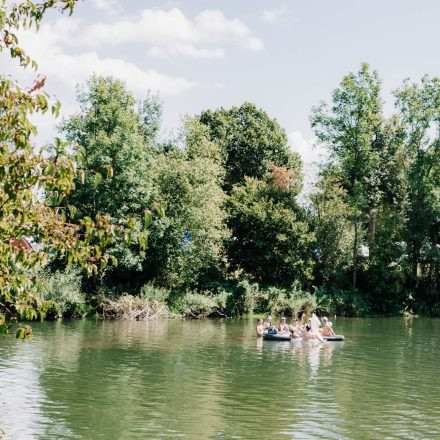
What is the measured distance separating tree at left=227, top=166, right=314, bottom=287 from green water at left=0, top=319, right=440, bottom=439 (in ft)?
61.3

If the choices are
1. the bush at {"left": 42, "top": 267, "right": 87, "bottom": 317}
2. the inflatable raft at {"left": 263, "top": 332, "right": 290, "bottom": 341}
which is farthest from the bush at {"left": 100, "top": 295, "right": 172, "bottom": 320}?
the inflatable raft at {"left": 263, "top": 332, "right": 290, "bottom": 341}

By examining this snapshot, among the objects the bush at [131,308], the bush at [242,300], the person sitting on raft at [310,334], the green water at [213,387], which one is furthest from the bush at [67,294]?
the person sitting on raft at [310,334]

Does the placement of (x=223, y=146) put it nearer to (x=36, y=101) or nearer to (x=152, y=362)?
(x=152, y=362)

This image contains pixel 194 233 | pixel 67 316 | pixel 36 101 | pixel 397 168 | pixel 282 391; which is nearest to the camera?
pixel 36 101

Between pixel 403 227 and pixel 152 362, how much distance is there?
1390 inches

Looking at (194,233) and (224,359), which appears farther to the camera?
(194,233)

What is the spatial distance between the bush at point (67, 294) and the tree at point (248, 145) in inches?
1110

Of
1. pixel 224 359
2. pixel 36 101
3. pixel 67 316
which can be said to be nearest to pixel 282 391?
pixel 224 359

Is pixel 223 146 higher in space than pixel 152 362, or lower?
higher

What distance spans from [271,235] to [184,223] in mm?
8586

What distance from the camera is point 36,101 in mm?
7422

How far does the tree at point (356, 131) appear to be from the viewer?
181 feet

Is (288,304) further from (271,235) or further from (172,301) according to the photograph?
(172,301)

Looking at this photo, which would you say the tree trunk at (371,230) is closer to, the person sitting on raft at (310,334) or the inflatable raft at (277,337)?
the person sitting on raft at (310,334)
